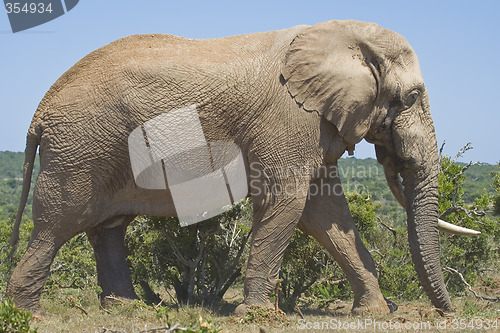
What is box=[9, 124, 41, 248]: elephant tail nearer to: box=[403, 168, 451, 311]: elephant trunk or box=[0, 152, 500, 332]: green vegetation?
box=[0, 152, 500, 332]: green vegetation

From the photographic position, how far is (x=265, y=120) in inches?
277

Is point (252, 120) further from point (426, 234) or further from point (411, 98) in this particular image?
point (426, 234)

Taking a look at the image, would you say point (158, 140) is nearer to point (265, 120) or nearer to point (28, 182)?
point (265, 120)

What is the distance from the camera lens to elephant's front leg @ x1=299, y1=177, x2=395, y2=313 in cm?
789

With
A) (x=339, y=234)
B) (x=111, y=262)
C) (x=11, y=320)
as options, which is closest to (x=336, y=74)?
(x=339, y=234)

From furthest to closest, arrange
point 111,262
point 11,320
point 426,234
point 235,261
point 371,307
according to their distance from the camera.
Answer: point 235,261
point 111,262
point 371,307
point 426,234
point 11,320

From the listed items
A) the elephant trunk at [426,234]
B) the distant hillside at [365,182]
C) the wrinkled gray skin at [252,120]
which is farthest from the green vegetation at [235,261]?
the distant hillside at [365,182]

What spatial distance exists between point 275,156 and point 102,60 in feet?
6.72

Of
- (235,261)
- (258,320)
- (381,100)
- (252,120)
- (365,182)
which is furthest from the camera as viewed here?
(365,182)

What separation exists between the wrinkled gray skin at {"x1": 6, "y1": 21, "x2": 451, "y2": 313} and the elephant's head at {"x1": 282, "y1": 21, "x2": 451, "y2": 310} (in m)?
0.01

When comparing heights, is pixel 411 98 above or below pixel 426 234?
above

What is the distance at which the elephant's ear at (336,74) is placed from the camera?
23.4ft

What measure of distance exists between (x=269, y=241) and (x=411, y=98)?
215cm

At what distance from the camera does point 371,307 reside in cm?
777
